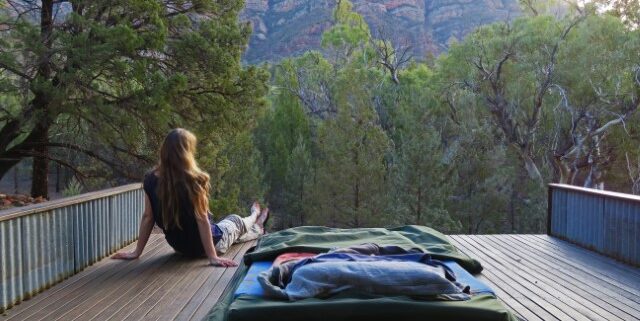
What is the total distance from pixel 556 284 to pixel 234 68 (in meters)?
7.12

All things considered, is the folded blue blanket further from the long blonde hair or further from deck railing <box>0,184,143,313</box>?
deck railing <box>0,184,143,313</box>

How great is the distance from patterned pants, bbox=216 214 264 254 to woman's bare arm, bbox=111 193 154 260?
0.51 metres

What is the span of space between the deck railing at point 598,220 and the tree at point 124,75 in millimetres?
5570

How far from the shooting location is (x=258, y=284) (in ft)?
8.55

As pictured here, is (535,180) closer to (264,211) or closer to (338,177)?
(338,177)

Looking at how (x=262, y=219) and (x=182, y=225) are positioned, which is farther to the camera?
(x=262, y=219)

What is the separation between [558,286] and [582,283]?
0.26 m

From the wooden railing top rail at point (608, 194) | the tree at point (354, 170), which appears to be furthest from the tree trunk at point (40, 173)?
the wooden railing top rail at point (608, 194)

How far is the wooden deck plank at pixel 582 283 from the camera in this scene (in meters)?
3.16

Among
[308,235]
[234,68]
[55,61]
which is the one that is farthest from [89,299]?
[234,68]

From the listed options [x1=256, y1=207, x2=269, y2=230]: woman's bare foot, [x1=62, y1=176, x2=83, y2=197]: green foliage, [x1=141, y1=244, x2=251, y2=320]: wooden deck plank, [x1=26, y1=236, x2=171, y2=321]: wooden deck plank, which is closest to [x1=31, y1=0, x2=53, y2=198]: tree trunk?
[x1=62, y1=176, x2=83, y2=197]: green foliage

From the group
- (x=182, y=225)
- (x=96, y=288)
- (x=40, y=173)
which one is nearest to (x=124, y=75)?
(x=40, y=173)

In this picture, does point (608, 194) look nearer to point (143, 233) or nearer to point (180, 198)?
point (180, 198)

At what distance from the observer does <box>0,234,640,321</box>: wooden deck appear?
289 cm
